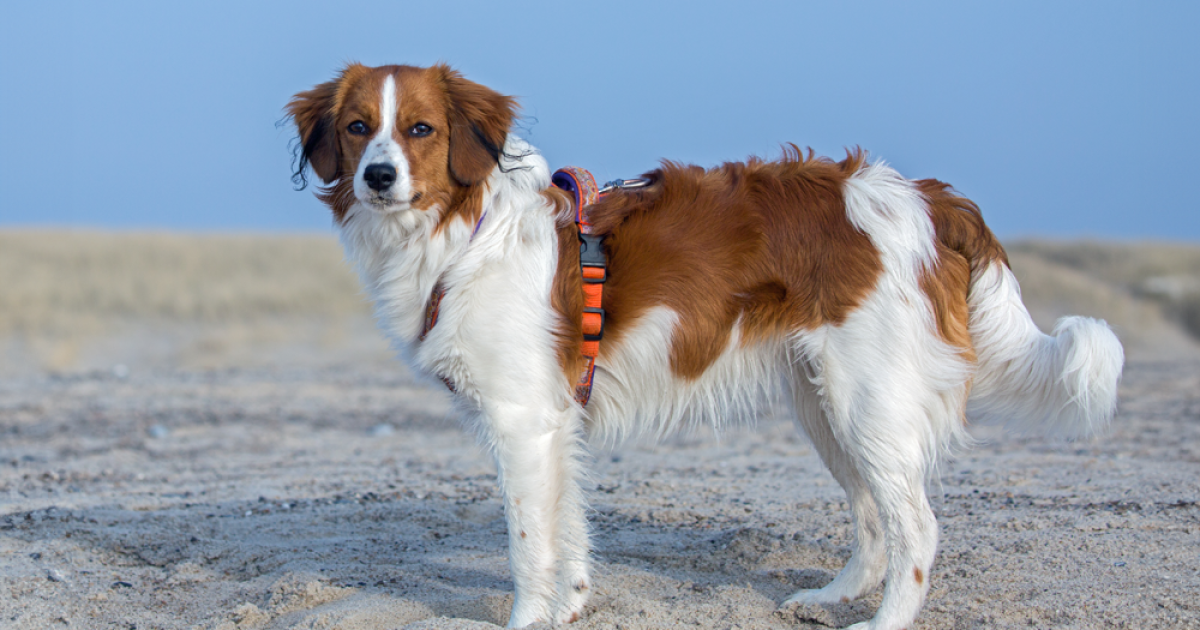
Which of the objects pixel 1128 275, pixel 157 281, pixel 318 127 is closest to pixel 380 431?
pixel 318 127

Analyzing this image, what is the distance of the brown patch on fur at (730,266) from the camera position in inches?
142

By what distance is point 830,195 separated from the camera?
3732 millimetres

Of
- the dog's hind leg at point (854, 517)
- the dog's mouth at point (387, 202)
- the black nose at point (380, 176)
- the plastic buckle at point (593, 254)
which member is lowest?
the dog's hind leg at point (854, 517)

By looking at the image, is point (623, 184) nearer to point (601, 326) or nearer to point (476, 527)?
point (601, 326)

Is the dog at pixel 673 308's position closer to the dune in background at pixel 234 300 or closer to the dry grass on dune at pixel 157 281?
the dry grass on dune at pixel 157 281

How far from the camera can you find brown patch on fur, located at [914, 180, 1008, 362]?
3.65 metres

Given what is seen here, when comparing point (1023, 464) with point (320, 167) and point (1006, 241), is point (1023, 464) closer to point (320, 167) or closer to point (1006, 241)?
point (320, 167)

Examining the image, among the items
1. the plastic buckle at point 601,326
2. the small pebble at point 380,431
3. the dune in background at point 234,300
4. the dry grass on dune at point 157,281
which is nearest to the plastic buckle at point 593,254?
the plastic buckle at point 601,326

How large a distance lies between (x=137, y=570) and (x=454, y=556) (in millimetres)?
1484

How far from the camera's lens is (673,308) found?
361cm

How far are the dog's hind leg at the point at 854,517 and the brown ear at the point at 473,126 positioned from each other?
148cm

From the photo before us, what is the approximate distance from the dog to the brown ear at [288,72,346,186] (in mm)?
11

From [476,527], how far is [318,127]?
2.40m

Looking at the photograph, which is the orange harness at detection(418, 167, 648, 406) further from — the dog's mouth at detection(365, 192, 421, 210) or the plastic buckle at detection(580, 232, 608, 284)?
the dog's mouth at detection(365, 192, 421, 210)
